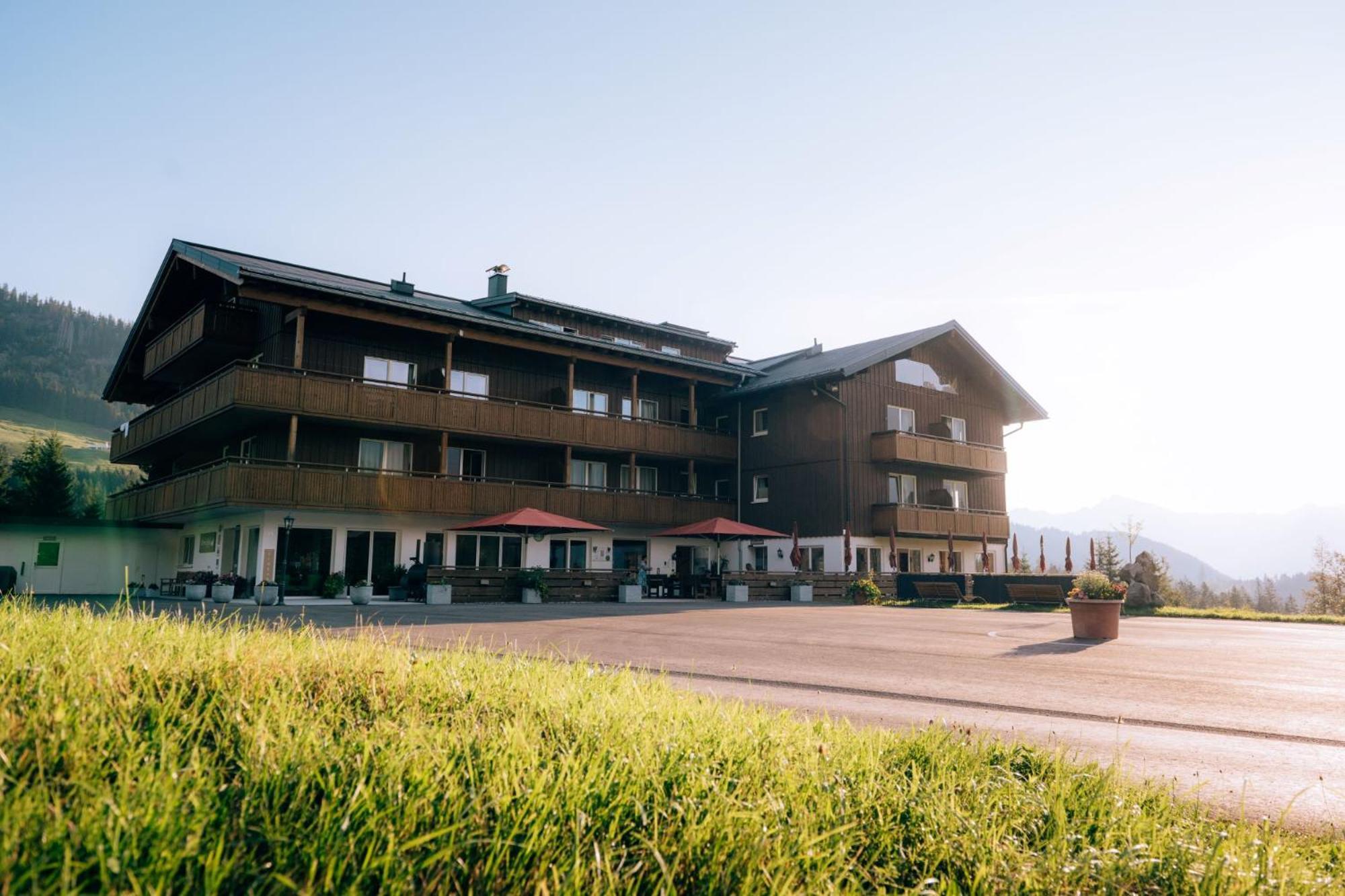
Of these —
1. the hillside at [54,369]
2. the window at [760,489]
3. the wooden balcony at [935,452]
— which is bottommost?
the window at [760,489]

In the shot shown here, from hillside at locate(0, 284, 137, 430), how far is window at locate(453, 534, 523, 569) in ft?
550

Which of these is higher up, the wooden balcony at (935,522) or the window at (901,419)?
the window at (901,419)

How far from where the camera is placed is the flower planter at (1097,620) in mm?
15578

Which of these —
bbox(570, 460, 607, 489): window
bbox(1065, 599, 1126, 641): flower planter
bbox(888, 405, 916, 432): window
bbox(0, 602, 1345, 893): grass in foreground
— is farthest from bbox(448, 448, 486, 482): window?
bbox(0, 602, 1345, 893): grass in foreground

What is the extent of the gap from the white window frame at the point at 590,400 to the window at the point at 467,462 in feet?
14.8

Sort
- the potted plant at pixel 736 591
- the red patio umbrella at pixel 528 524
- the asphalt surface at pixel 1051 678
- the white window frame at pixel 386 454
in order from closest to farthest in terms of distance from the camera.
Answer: the asphalt surface at pixel 1051 678 → the red patio umbrella at pixel 528 524 → the white window frame at pixel 386 454 → the potted plant at pixel 736 591

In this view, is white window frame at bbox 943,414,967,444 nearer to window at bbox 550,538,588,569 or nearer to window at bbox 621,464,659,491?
window at bbox 621,464,659,491

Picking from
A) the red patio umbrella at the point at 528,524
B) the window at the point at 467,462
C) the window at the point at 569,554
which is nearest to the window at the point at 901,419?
the window at the point at 569,554

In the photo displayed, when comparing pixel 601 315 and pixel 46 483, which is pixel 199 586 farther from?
pixel 46 483

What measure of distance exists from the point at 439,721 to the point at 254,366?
2616 centimetres

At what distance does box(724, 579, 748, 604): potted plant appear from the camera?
105 feet

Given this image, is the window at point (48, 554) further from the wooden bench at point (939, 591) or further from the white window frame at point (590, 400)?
the wooden bench at point (939, 591)

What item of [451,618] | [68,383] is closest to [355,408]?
[451,618]

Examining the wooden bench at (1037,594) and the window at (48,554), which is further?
the window at (48,554)
